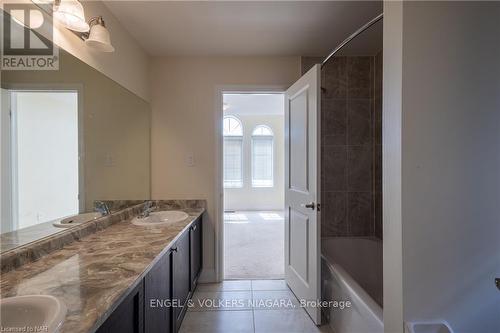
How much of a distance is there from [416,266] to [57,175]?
5.90 ft

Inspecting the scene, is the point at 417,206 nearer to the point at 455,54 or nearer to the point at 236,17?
the point at 455,54

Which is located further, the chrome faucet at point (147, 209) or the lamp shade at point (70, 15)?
the chrome faucet at point (147, 209)

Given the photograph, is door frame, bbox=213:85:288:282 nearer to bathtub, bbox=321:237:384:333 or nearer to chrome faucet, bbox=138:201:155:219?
chrome faucet, bbox=138:201:155:219

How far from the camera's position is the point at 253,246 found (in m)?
3.65

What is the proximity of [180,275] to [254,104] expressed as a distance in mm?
4230

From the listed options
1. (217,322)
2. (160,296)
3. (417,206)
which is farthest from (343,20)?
(217,322)

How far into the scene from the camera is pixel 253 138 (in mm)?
6387

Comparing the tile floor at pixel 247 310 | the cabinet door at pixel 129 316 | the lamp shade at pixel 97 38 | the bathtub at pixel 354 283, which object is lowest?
the tile floor at pixel 247 310

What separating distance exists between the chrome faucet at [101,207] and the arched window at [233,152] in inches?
182

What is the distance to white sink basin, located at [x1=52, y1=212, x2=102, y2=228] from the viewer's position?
4.36 ft

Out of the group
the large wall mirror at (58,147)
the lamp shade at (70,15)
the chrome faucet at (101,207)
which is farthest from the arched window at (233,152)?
the lamp shade at (70,15)

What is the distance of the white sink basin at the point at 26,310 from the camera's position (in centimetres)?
73

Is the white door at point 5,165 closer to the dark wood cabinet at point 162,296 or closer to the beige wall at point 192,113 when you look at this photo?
the dark wood cabinet at point 162,296
